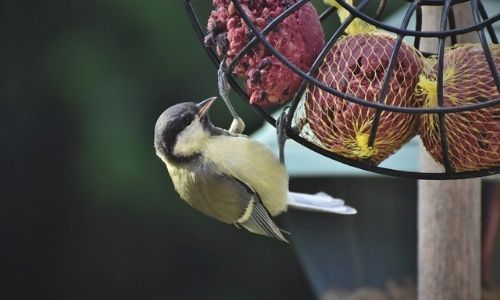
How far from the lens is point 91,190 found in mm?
4156

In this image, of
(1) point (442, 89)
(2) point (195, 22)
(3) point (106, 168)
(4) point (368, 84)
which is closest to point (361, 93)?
(4) point (368, 84)

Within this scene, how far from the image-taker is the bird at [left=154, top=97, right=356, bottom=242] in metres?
2.13

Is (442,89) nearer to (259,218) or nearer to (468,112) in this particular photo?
(468,112)

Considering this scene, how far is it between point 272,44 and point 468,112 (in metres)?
0.35

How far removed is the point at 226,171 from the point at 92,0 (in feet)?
6.88

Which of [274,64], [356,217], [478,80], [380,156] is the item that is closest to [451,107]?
[478,80]

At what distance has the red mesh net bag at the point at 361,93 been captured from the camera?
1711 millimetres

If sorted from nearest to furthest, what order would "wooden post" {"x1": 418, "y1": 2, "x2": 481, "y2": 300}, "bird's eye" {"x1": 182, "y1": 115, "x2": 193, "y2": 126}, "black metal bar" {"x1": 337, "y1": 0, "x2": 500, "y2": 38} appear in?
"black metal bar" {"x1": 337, "y1": 0, "x2": 500, "y2": 38} < "bird's eye" {"x1": 182, "y1": 115, "x2": 193, "y2": 126} < "wooden post" {"x1": 418, "y1": 2, "x2": 481, "y2": 300}

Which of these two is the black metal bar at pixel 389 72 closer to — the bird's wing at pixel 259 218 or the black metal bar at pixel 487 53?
the black metal bar at pixel 487 53

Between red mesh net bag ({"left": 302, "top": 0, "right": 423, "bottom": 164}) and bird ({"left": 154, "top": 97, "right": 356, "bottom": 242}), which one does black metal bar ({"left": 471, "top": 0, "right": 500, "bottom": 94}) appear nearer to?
red mesh net bag ({"left": 302, "top": 0, "right": 423, "bottom": 164})

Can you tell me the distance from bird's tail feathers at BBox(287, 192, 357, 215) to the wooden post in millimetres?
188

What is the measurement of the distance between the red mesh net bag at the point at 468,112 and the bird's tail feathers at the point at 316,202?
548 millimetres

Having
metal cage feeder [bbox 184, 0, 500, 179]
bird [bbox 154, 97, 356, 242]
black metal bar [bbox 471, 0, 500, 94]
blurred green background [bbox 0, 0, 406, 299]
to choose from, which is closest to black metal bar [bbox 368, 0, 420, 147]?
metal cage feeder [bbox 184, 0, 500, 179]

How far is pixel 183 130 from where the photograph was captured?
2.11 meters
